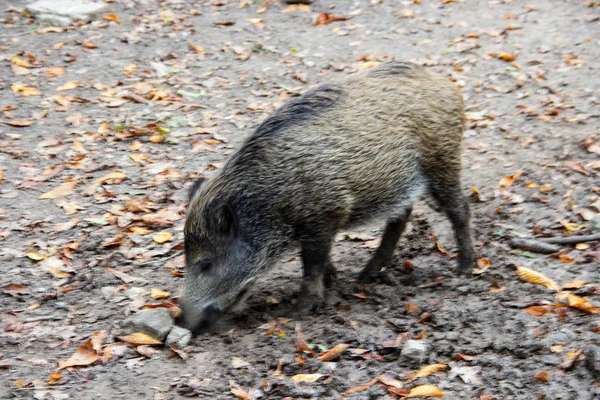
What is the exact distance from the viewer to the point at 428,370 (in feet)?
12.0

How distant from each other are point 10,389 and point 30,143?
3852 millimetres

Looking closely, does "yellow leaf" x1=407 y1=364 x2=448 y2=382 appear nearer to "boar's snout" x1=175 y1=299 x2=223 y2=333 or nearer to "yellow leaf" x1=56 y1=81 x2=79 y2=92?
"boar's snout" x1=175 y1=299 x2=223 y2=333

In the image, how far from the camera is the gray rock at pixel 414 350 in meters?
3.77

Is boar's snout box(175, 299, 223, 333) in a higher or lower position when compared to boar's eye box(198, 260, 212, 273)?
lower

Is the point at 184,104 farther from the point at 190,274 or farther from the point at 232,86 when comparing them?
the point at 190,274

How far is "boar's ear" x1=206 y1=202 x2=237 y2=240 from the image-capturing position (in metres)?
4.34

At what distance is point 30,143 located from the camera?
7039 mm

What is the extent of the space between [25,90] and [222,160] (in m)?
2.80

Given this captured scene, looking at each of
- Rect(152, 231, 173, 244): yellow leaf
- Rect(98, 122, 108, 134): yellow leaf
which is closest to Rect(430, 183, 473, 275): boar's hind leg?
Rect(152, 231, 173, 244): yellow leaf

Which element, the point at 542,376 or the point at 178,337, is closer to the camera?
the point at 542,376

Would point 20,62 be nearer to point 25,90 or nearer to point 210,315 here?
point 25,90

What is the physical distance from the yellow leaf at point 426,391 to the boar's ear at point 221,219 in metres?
1.49

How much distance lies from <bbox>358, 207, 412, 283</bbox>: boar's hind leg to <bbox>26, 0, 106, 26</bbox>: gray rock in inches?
262

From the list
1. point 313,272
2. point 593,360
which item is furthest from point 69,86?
point 593,360
